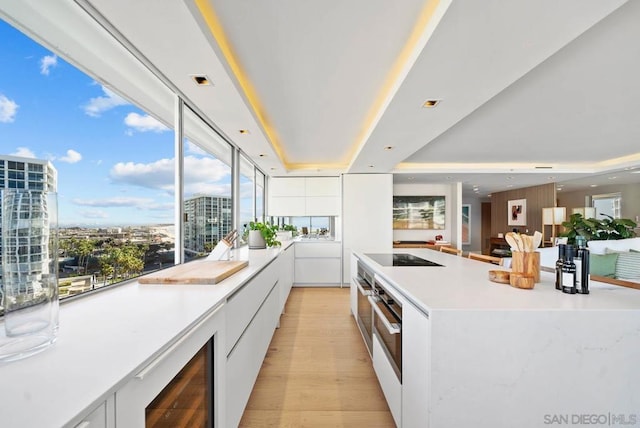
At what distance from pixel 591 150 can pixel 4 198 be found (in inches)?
263

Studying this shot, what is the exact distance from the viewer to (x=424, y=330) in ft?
3.92

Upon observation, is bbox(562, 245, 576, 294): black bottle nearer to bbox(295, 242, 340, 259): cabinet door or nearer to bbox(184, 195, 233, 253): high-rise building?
bbox(184, 195, 233, 253): high-rise building

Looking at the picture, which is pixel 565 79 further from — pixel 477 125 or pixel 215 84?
pixel 215 84

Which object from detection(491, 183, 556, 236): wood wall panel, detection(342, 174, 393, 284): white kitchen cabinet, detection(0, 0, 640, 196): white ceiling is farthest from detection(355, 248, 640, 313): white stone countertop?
detection(491, 183, 556, 236): wood wall panel

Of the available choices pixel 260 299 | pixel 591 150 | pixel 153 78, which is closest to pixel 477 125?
pixel 591 150

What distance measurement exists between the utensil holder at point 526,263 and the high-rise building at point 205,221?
2327 millimetres

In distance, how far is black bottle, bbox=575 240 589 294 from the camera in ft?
4.30

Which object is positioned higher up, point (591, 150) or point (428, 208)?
point (591, 150)

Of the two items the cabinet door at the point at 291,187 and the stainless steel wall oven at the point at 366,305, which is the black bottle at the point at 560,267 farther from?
the cabinet door at the point at 291,187

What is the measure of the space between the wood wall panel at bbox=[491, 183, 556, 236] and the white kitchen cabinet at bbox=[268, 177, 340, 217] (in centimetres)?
487

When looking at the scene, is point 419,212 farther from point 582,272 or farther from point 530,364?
point 530,364

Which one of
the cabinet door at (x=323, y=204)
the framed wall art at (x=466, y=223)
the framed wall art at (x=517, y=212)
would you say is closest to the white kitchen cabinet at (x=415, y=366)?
the cabinet door at (x=323, y=204)

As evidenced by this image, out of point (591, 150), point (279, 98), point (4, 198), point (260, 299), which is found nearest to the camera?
point (4, 198)

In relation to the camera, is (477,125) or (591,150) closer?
(477,125)
